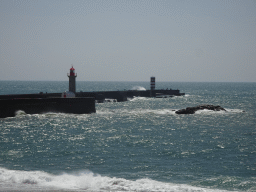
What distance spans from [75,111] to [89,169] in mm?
25693

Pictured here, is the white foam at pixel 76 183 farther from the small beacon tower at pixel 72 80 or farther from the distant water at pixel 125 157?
the small beacon tower at pixel 72 80

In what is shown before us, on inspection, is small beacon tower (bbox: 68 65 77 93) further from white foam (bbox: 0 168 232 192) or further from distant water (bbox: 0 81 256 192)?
white foam (bbox: 0 168 232 192)

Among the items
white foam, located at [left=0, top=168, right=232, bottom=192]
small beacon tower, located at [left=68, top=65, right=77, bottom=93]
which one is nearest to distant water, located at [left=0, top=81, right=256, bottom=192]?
white foam, located at [left=0, top=168, right=232, bottom=192]

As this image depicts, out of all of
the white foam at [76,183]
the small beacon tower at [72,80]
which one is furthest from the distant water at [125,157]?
the small beacon tower at [72,80]

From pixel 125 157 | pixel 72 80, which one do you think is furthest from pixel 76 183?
pixel 72 80

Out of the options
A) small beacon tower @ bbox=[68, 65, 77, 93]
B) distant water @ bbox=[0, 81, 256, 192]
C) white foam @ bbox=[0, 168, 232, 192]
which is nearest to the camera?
white foam @ bbox=[0, 168, 232, 192]

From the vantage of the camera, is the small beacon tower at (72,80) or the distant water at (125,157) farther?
the small beacon tower at (72,80)

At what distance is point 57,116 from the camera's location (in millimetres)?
39188

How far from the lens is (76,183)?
45.8 ft

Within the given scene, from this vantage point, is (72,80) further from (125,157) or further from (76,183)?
(76,183)

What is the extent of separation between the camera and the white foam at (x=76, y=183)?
13091mm

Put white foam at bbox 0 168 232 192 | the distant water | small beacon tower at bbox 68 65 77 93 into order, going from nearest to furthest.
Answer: white foam at bbox 0 168 232 192 → the distant water → small beacon tower at bbox 68 65 77 93

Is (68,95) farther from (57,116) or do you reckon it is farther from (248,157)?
(248,157)

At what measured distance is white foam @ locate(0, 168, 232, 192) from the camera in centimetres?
1309
